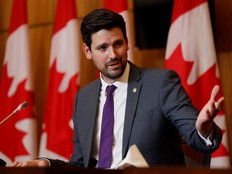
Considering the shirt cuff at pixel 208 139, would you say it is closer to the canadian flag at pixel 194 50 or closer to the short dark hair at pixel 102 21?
the short dark hair at pixel 102 21

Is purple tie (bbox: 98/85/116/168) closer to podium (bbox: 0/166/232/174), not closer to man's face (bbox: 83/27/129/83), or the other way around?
man's face (bbox: 83/27/129/83)

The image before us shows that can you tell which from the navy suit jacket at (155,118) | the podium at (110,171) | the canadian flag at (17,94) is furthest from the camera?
the canadian flag at (17,94)

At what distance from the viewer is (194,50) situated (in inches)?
139

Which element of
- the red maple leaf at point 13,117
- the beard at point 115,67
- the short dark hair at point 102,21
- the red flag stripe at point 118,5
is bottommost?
the red maple leaf at point 13,117

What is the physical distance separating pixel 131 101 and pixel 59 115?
4.74ft

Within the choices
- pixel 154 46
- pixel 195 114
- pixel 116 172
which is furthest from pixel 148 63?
pixel 116 172

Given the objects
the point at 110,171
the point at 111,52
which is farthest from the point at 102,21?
the point at 110,171

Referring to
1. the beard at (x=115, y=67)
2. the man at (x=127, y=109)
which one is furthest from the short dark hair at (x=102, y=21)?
the beard at (x=115, y=67)

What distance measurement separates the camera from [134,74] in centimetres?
274

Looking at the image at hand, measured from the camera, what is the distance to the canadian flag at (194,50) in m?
3.49

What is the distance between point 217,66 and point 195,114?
124cm

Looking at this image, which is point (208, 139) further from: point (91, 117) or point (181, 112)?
point (91, 117)

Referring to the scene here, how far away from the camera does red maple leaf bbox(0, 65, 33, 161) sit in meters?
4.01

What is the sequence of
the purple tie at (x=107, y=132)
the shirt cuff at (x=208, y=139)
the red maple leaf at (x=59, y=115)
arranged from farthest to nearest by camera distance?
the red maple leaf at (x=59, y=115) → the purple tie at (x=107, y=132) → the shirt cuff at (x=208, y=139)
